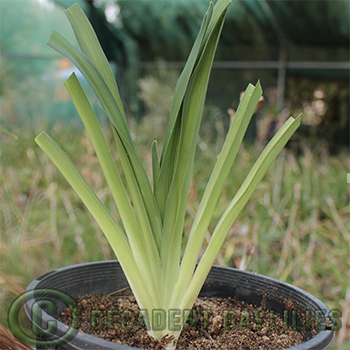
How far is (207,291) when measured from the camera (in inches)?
19.7

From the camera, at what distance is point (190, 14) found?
147 inches

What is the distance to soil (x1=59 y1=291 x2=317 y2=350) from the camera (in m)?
0.39

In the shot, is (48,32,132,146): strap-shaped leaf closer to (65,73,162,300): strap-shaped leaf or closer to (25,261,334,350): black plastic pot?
(65,73,162,300): strap-shaped leaf

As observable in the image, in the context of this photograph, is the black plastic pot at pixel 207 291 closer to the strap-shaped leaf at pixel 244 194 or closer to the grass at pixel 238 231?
the strap-shaped leaf at pixel 244 194

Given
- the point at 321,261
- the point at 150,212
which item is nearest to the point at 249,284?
the point at 150,212

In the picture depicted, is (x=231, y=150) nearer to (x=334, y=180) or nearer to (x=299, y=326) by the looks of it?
(x=299, y=326)

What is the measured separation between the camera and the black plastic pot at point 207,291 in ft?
1.07

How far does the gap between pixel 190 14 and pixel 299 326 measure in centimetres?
365

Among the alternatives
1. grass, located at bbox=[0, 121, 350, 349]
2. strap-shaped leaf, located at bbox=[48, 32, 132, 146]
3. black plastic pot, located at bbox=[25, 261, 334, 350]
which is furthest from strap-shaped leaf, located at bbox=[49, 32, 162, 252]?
grass, located at bbox=[0, 121, 350, 349]

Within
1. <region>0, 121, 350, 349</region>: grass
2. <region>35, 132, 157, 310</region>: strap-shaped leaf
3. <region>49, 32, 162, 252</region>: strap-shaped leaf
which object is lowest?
<region>35, 132, 157, 310</region>: strap-shaped leaf

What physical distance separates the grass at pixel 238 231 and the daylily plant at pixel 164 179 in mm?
524

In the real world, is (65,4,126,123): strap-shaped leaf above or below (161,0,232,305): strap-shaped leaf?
above

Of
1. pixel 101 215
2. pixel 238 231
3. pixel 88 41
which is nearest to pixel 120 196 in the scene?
pixel 101 215

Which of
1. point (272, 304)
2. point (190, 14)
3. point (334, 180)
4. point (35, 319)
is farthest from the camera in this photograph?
point (190, 14)
